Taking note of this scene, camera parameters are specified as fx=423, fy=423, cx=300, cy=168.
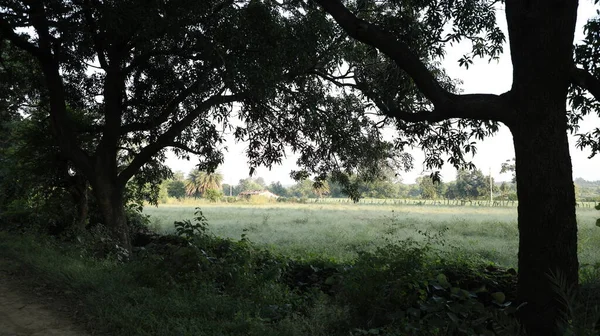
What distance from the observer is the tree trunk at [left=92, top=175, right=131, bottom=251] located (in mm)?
9625

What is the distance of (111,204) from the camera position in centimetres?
979

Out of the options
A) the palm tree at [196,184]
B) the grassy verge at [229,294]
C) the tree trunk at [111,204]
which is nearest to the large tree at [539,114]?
the grassy verge at [229,294]

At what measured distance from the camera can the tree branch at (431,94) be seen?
15.4 ft

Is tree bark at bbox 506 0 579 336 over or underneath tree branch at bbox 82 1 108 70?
underneath

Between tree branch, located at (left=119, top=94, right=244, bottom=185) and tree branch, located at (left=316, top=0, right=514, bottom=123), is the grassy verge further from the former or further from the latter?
tree branch, located at (left=119, top=94, right=244, bottom=185)

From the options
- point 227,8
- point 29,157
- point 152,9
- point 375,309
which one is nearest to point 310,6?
point 227,8

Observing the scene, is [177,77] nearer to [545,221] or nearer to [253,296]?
[253,296]

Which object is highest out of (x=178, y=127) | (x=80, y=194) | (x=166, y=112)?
(x=166, y=112)

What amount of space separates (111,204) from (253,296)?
5.81 m

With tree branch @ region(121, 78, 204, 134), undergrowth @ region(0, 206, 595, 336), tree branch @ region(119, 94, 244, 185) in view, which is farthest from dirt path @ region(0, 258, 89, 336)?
tree branch @ region(121, 78, 204, 134)

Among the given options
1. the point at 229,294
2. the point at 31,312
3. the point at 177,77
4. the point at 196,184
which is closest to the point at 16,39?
the point at 177,77

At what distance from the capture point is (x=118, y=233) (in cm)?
977

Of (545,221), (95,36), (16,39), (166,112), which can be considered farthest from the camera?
(166,112)

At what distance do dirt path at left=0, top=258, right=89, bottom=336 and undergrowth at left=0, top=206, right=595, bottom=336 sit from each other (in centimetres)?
23
